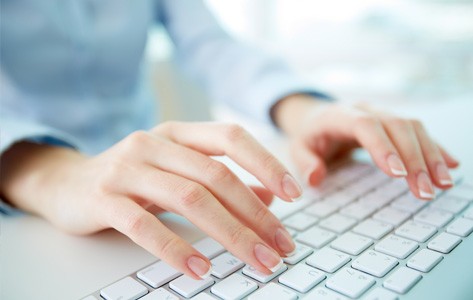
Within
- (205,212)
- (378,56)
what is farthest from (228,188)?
(378,56)

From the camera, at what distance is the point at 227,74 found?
76 centimetres

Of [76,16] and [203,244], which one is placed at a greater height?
[76,16]

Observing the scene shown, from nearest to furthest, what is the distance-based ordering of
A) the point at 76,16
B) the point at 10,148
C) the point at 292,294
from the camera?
1. the point at 292,294
2. the point at 10,148
3. the point at 76,16

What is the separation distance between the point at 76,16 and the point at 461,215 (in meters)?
0.52

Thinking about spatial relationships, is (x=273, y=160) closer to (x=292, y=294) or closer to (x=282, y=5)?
(x=292, y=294)

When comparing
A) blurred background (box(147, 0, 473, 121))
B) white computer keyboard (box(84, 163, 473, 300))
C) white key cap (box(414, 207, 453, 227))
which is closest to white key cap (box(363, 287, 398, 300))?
white computer keyboard (box(84, 163, 473, 300))

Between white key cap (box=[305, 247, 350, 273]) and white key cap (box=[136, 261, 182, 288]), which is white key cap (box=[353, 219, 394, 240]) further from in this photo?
white key cap (box=[136, 261, 182, 288])

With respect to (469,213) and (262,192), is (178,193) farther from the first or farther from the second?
(469,213)

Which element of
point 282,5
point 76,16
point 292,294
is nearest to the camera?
point 292,294

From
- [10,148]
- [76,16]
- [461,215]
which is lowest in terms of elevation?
[461,215]

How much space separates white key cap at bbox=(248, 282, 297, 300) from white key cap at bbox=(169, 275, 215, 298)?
0.11 feet

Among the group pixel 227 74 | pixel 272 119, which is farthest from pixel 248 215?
pixel 227 74

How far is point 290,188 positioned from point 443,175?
0.52 ft

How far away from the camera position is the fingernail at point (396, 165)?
407 millimetres
